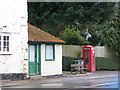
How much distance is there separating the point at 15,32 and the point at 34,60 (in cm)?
276

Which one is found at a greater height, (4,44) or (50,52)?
(4,44)

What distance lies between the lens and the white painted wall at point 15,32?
80.3 ft

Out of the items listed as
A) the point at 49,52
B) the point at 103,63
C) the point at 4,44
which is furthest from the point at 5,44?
the point at 103,63

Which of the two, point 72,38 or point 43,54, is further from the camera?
point 72,38

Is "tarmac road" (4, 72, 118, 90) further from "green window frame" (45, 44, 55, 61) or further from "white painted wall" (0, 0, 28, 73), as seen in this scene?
"green window frame" (45, 44, 55, 61)

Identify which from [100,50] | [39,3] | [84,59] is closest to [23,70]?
[84,59]

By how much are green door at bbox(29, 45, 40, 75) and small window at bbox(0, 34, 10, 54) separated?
2.03 m

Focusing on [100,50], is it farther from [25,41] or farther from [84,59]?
[25,41]

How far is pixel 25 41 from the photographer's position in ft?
82.3

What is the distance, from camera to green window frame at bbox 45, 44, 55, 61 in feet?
90.4

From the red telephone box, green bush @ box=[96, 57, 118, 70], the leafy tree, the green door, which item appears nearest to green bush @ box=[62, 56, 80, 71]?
the red telephone box

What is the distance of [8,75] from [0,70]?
0.58 meters

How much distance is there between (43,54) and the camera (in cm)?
2712

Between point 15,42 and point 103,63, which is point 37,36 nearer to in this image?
point 15,42
